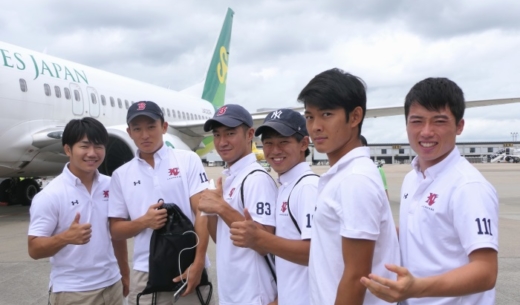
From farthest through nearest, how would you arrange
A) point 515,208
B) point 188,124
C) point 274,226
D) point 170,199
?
point 188,124, point 515,208, point 170,199, point 274,226

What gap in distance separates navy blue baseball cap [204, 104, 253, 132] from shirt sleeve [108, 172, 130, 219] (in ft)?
2.22

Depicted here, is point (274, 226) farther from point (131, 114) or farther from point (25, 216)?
point (25, 216)

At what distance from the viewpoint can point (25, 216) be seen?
11.0 metres

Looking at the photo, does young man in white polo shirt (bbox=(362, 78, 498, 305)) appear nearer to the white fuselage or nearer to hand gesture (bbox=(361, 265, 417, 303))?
hand gesture (bbox=(361, 265, 417, 303))

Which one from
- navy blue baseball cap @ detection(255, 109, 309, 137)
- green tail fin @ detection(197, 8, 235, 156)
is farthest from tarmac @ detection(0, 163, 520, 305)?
green tail fin @ detection(197, 8, 235, 156)

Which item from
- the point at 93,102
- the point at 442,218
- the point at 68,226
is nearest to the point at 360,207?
the point at 442,218

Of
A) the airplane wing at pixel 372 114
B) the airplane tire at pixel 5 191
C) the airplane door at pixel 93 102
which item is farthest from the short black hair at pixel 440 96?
the airplane tire at pixel 5 191

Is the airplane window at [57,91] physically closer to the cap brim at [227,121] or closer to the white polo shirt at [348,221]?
the cap brim at [227,121]

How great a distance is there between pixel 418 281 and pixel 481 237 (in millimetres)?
304

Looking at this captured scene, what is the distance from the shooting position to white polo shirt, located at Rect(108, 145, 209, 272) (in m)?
2.82

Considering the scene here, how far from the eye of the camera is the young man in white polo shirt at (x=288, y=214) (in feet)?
6.89

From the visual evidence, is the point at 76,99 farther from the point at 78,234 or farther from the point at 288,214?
the point at 288,214

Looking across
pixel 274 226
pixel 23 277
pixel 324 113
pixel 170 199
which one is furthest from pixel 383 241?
pixel 23 277

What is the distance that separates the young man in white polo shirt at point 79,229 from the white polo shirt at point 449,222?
66.1 inches
